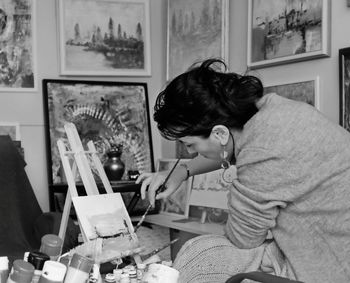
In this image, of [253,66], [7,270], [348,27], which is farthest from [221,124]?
[253,66]

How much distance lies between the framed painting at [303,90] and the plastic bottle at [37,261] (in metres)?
2.03

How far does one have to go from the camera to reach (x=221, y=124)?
1.71 meters

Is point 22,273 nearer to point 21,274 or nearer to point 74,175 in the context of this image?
point 21,274

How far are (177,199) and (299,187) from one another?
83.8 inches

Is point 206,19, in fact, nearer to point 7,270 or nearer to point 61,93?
point 61,93

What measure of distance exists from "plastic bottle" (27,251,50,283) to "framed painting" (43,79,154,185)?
2633 mm

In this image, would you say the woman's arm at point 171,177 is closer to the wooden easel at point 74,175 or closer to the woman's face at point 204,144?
the woman's face at point 204,144

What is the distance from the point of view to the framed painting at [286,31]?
2.74m

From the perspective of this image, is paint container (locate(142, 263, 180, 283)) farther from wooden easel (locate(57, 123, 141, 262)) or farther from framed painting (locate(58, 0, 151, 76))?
framed painting (locate(58, 0, 151, 76))

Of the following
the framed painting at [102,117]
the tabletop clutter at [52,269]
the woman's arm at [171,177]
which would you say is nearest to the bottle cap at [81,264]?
the tabletop clutter at [52,269]

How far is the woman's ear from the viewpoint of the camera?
67.2 inches

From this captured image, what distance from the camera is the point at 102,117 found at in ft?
12.5

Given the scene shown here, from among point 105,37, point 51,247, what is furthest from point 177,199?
point 51,247

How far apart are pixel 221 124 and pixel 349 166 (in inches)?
15.9
